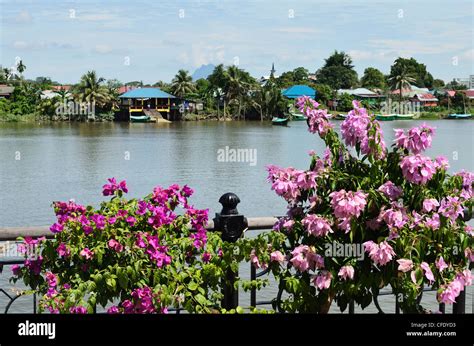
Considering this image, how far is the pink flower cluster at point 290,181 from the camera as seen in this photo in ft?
14.4

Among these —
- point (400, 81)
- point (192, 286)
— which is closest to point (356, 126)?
point (192, 286)

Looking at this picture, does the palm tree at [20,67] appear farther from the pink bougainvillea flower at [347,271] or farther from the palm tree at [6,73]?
the pink bougainvillea flower at [347,271]

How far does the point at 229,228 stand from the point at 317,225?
30.6 inches

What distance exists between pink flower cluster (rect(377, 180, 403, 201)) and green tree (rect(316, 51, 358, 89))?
131512 mm

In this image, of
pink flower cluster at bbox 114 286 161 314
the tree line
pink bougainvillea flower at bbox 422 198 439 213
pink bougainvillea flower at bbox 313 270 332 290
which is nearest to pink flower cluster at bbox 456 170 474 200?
pink bougainvillea flower at bbox 422 198 439 213

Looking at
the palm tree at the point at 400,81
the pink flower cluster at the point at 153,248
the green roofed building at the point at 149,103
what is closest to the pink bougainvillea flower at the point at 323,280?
the pink flower cluster at the point at 153,248

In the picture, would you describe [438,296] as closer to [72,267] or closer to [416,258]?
[416,258]

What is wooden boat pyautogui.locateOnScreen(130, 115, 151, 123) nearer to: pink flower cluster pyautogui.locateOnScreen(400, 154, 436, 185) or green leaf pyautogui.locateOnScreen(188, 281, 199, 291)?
green leaf pyautogui.locateOnScreen(188, 281, 199, 291)

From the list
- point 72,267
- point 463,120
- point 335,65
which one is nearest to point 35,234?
point 72,267

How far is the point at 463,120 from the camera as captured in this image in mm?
117438

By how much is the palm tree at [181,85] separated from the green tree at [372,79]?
1323 inches

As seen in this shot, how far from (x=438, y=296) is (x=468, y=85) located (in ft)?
479

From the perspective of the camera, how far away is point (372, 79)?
436ft

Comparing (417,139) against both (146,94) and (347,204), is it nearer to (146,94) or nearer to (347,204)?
(347,204)
